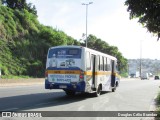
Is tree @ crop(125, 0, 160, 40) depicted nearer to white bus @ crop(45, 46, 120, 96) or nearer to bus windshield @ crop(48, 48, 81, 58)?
white bus @ crop(45, 46, 120, 96)

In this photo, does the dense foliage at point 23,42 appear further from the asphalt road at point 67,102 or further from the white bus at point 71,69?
the white bus at point 71,69

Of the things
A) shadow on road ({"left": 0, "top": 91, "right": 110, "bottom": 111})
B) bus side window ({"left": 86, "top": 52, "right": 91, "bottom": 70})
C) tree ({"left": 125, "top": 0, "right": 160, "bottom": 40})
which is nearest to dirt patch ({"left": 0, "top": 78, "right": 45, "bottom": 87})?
shadow on road ({"left": 0, "top": 91, "right": 110, "bottom": 111})

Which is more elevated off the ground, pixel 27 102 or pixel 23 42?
pixel 23 42

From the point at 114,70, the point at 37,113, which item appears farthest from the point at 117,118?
the point at 114,70

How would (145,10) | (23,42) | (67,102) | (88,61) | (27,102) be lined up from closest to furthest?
(145,10) < (27,102) < (67,102) < (88,61) < (23,42)

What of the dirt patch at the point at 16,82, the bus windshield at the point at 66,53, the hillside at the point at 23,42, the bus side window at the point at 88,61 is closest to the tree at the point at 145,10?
the bus windshield at the point at 66,53

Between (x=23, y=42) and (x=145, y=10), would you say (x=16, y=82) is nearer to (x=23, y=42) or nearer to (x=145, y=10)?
(x=23, y=42)

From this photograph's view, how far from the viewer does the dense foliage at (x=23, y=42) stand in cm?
4556

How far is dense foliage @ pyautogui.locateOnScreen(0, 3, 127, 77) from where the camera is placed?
4556 centimetres

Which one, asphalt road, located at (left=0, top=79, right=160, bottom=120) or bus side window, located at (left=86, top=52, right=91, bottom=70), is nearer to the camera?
asphalt road, located at (left=0, top=79, right=160, bottom=120)

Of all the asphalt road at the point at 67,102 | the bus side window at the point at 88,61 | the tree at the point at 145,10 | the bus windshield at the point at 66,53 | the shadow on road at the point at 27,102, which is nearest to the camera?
the tree at the point at 145,10

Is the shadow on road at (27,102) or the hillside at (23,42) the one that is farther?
the hillside at (23,42)

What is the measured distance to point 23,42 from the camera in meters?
49.9

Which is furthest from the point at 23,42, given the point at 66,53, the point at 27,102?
the point at 27,102
